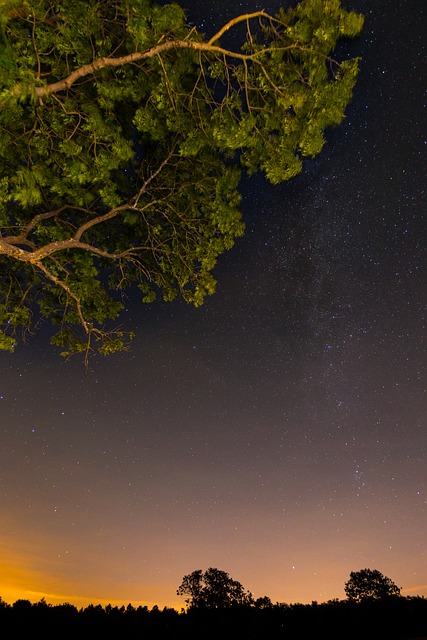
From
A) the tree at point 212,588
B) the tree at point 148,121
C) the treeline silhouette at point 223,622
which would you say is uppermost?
the tree at point 148,121

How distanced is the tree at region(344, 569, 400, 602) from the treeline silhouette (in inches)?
679

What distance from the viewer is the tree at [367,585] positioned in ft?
90.2

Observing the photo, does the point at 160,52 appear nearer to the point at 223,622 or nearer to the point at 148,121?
the point at 148,121

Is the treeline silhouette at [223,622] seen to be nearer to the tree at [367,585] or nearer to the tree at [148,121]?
the tree at [148,121]

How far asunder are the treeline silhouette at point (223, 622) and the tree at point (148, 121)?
6503 mm

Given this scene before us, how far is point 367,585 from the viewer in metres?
28.1

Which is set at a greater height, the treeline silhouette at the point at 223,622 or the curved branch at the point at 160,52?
the curved branch at the point at 160,52

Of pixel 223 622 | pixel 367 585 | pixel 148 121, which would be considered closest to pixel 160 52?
pixel 148 121

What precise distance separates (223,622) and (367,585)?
67.0 feet

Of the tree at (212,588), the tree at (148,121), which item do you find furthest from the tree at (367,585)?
the tree at (148,121)

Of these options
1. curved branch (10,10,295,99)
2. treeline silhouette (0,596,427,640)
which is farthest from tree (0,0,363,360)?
treeline silhouette (0,596,427,640)

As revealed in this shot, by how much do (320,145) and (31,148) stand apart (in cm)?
624

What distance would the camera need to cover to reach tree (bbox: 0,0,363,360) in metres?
8.69

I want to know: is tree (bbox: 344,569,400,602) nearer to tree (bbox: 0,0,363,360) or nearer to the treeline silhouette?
the treeline silhouette
